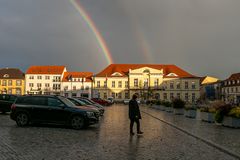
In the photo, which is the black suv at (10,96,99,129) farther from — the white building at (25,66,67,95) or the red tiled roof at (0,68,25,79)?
the red tiled roof at (0,68,25,79)

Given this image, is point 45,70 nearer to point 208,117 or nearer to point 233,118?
point 208,117

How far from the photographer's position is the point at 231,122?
18547 millimetres

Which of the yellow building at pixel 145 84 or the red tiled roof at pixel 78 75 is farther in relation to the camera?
the red tiled roof at pixel 78 75

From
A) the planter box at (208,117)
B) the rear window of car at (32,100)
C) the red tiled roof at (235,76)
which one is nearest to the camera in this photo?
the rear window of car at (32,100)

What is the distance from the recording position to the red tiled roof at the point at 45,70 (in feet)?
370

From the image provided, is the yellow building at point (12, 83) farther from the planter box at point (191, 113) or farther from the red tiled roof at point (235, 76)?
the planter box at point (191, 113)

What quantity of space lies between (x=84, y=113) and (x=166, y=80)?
9056 centimetres

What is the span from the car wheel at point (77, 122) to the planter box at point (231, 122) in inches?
339

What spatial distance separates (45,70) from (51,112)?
99626 millimetres

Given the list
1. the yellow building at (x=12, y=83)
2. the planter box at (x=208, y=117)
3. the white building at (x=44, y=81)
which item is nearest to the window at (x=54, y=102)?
the planter box at (x=208, y=117)

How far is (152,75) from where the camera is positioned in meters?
105

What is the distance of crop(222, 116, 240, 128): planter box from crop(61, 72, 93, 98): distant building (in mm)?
89651

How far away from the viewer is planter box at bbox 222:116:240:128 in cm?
1820

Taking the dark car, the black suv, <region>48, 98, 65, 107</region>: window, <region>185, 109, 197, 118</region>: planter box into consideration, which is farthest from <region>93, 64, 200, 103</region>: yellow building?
<region>48, 98, 65, 107</region>: window
